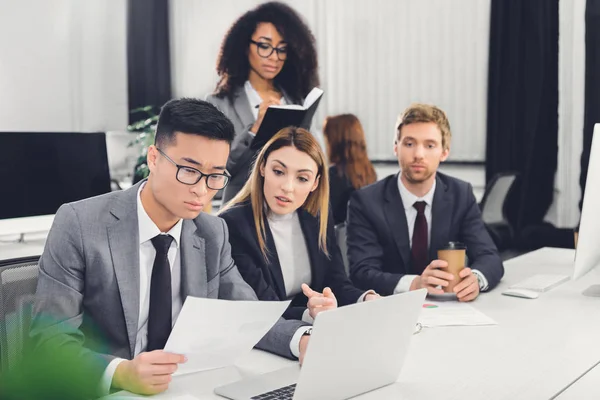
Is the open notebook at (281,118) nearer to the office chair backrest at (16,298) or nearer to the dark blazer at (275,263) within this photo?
the dark blazer at (275,263)

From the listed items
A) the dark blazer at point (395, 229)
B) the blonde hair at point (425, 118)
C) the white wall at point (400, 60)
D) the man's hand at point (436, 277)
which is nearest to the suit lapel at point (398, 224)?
the dark blazer at point (395, 229)

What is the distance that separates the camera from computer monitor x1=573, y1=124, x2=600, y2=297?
66.4 inches

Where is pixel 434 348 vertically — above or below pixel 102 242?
below

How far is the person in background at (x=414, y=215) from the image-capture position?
6.80 feet

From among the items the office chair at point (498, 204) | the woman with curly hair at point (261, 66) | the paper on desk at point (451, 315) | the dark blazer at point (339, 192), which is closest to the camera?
the paper on desk at point (451, 315)

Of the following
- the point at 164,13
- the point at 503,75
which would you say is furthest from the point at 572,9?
the point at 164,13

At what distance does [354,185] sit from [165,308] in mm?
2360

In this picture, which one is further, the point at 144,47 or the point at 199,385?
the point at 144,47

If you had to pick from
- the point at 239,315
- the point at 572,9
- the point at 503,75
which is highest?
the point at 572,9

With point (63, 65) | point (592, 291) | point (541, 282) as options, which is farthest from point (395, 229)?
point (63, 65)

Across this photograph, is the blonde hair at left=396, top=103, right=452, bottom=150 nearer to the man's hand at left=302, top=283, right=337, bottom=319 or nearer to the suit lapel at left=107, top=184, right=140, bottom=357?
the man's hand at left=302, top=283, right=337, bottom=319

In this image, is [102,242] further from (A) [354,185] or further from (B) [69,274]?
(A) [354,185]

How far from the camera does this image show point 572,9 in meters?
4.43

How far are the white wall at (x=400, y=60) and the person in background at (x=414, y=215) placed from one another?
2907 millimetres
